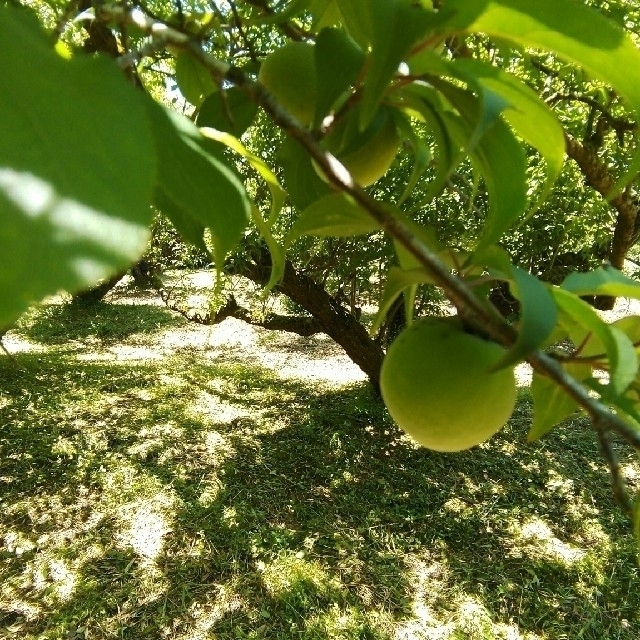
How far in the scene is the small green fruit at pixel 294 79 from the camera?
0.47 m

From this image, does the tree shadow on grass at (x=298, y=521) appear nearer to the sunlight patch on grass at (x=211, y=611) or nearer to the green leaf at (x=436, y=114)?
the sunlight patch on grass at (x=211, y=611)

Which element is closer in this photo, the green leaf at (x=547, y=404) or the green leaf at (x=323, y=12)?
the green leaf at (x=547, y=404)

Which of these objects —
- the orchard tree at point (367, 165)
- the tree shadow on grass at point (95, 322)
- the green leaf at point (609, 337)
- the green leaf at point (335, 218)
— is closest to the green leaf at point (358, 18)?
the orchard tree at point (367, 165)

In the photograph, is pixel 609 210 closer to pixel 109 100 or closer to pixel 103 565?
pixel 103 565

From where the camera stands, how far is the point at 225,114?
470mm

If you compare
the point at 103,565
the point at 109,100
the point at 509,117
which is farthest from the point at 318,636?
the point at 109,100

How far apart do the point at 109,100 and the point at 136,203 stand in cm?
5

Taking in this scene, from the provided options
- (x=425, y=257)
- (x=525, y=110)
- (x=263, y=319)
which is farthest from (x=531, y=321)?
(x=263, y=319)

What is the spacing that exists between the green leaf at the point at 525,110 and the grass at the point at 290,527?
2.12m

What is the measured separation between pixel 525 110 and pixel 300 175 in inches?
7.6

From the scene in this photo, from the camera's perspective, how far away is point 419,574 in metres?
2.49

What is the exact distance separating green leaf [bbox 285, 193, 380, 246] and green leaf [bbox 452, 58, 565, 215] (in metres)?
0.10

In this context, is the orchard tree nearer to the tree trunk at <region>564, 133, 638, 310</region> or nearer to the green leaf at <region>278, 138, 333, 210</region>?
the green leaf at <region>278, 138, 333, 210</region>

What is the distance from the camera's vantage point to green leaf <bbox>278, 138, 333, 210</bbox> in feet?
1.62
